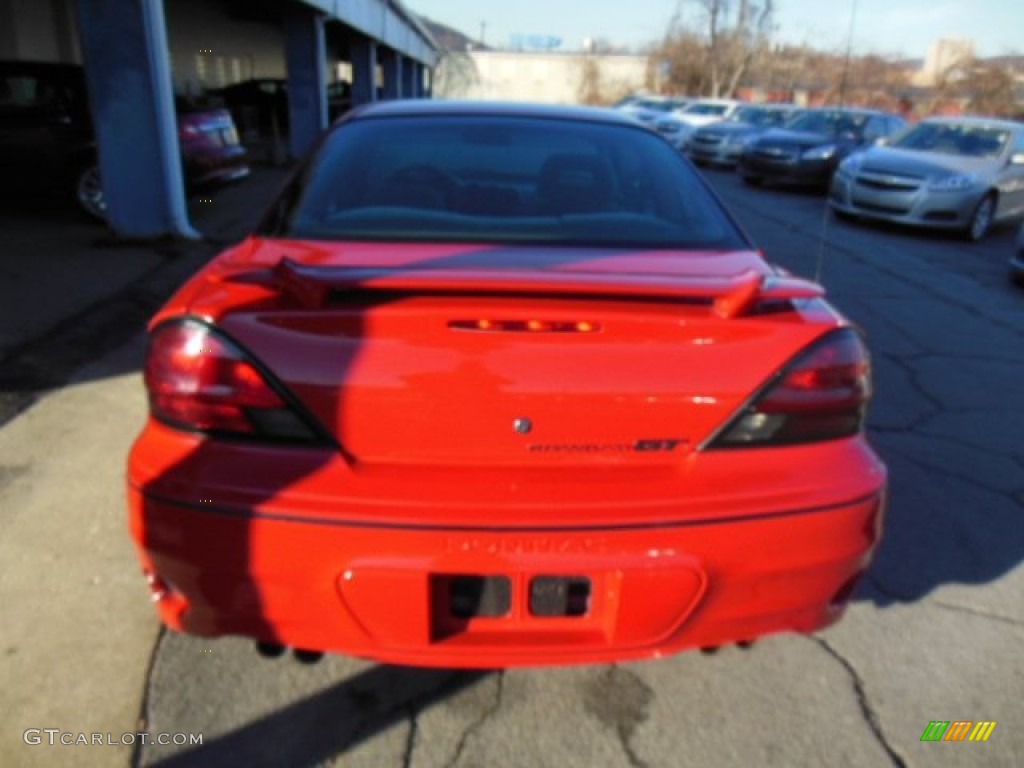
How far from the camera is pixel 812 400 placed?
181 centimetres

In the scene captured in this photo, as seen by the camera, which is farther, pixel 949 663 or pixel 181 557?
pixel 949 663

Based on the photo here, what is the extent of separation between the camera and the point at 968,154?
10969 millimetres

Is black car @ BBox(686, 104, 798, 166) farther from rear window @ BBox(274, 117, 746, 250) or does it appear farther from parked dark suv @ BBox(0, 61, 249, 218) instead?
rear window @ BBox(274, 117, 746, 250)

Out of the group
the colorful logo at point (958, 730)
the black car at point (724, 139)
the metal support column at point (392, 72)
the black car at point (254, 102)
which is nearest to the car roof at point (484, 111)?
the colorful logo at point (958, 730)

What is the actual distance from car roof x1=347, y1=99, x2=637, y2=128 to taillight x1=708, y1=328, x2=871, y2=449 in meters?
1.59

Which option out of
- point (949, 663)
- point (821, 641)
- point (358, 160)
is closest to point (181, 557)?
Answer: point (358, 160)

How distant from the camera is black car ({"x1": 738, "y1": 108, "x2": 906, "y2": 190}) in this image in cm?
1456

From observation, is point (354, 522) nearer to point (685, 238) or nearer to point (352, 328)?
point (352, 328)

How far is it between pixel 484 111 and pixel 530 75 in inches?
2192

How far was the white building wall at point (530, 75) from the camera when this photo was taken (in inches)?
2101

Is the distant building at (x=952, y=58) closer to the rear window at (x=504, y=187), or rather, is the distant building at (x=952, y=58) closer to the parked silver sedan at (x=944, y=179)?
the parked silver sedan at (x=944, y=179)

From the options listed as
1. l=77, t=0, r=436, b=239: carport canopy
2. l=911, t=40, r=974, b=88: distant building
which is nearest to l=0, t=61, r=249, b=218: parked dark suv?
l=77, t=0, r=436, b=239: carport canopy

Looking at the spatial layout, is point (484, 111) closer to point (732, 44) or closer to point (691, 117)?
point (691, 117)

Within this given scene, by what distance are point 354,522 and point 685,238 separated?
134 cm
